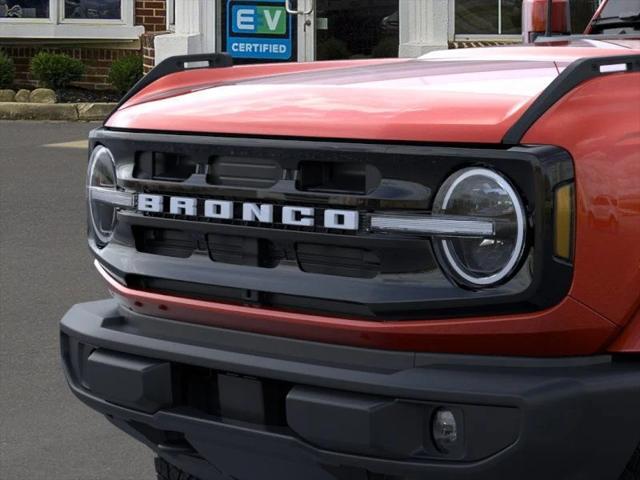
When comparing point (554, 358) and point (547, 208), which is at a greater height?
point (547, 208)

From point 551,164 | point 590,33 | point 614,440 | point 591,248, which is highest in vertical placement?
point 590,33

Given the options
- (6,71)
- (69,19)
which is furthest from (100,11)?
(6,71)

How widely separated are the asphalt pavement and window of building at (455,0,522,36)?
5.86m

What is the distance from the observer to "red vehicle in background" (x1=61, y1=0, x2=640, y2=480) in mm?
2801

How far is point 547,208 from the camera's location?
9.15 feet

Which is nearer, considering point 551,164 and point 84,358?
point 551,164

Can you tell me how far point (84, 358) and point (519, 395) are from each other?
1.26 metres

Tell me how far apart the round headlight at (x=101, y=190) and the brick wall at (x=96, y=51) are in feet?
50.4

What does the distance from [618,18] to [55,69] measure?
45.9 ft

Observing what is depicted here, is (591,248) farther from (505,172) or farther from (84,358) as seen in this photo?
(84,358)

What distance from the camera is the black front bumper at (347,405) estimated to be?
2.75 metres

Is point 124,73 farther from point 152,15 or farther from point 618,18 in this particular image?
point 618,18

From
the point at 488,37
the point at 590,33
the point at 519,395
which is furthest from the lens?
the point at 488,37

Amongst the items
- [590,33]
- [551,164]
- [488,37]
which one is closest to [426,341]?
[551,164]
